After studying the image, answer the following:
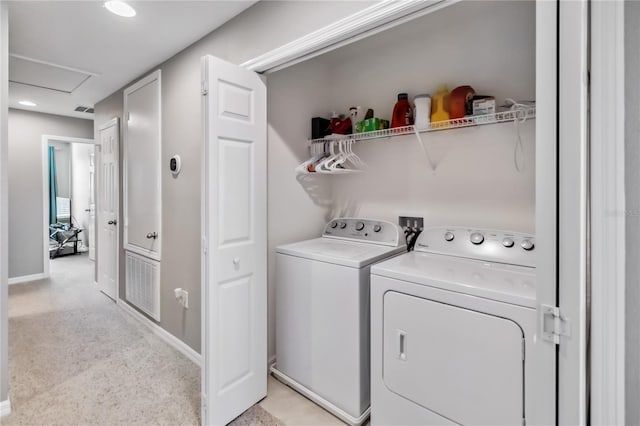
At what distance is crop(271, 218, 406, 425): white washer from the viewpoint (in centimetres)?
176

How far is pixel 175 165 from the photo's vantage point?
8.51 feet

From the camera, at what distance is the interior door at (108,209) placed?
3588 millimetres

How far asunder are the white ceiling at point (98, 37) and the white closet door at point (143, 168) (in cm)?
23

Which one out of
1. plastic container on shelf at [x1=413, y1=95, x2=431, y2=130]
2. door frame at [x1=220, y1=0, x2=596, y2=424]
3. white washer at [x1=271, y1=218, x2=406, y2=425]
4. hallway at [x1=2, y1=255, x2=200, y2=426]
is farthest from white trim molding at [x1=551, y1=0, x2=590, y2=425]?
hallway at [x1=2, y1=255, x2=200, y2=426]

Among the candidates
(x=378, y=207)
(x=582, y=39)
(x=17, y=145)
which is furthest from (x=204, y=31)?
(x=17, y=145)

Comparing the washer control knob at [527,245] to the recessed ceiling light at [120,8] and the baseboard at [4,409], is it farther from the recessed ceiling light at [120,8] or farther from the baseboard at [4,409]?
the baseboard at [4,409]

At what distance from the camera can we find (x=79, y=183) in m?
6.78

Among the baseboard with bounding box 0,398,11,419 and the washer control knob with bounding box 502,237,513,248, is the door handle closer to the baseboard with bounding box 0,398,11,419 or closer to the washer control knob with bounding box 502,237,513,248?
the washer control knob with bounding box 502,237,513,248

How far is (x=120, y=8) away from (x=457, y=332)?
101 inches

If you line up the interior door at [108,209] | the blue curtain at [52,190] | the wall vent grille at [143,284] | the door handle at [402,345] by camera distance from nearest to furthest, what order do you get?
1. the door handle at [402,345]
2. the wall vent grille at [143,284]
3. the interior door at [108,209]
4. the blue curtain at [52,190]

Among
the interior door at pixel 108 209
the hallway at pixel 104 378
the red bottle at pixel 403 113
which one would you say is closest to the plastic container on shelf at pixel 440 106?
the red bottle at pixel 403 113

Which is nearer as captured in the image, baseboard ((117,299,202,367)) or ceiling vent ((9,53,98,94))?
baseboard ((117,299,202,367))

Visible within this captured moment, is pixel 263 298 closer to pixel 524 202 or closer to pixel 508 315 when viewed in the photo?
pixel 508 315

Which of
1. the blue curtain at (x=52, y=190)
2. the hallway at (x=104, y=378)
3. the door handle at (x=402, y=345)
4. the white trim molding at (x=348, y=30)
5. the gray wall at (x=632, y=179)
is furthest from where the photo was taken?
the blue curtain at (x=52, y=190)
